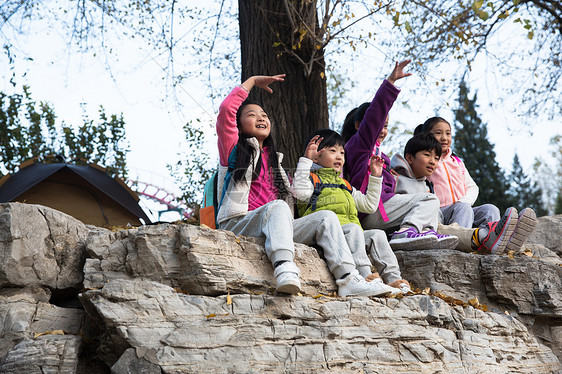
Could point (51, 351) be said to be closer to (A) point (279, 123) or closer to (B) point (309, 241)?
(B) point (309, 241)

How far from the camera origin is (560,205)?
1149 inches

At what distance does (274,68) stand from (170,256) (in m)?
3.30

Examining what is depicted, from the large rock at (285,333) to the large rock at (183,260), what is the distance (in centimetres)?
22

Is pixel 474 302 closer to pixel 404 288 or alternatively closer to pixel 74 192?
pixel 404 288

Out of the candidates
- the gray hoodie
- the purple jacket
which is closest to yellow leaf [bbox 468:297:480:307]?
the purple jacket

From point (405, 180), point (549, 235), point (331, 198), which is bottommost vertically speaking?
point (331, 198)

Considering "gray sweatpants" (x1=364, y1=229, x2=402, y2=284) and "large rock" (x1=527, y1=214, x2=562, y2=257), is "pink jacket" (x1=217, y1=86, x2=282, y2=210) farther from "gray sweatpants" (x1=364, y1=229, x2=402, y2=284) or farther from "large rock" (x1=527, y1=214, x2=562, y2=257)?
"large rock" (x1=527, y1=214, x2=562, y2=257)

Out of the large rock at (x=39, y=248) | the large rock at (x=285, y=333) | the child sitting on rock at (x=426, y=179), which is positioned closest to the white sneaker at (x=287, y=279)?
the large rock at (x=285, y=333)

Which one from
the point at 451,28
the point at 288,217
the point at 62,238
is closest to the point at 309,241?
the point at 288,217

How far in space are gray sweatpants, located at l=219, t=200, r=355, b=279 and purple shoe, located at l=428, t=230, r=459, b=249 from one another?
1.13 metres

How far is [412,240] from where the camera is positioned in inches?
215

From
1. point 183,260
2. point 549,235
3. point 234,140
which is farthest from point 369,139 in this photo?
point 549,235

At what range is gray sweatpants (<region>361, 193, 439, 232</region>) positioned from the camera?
220 inches

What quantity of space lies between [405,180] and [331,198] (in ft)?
4.01
